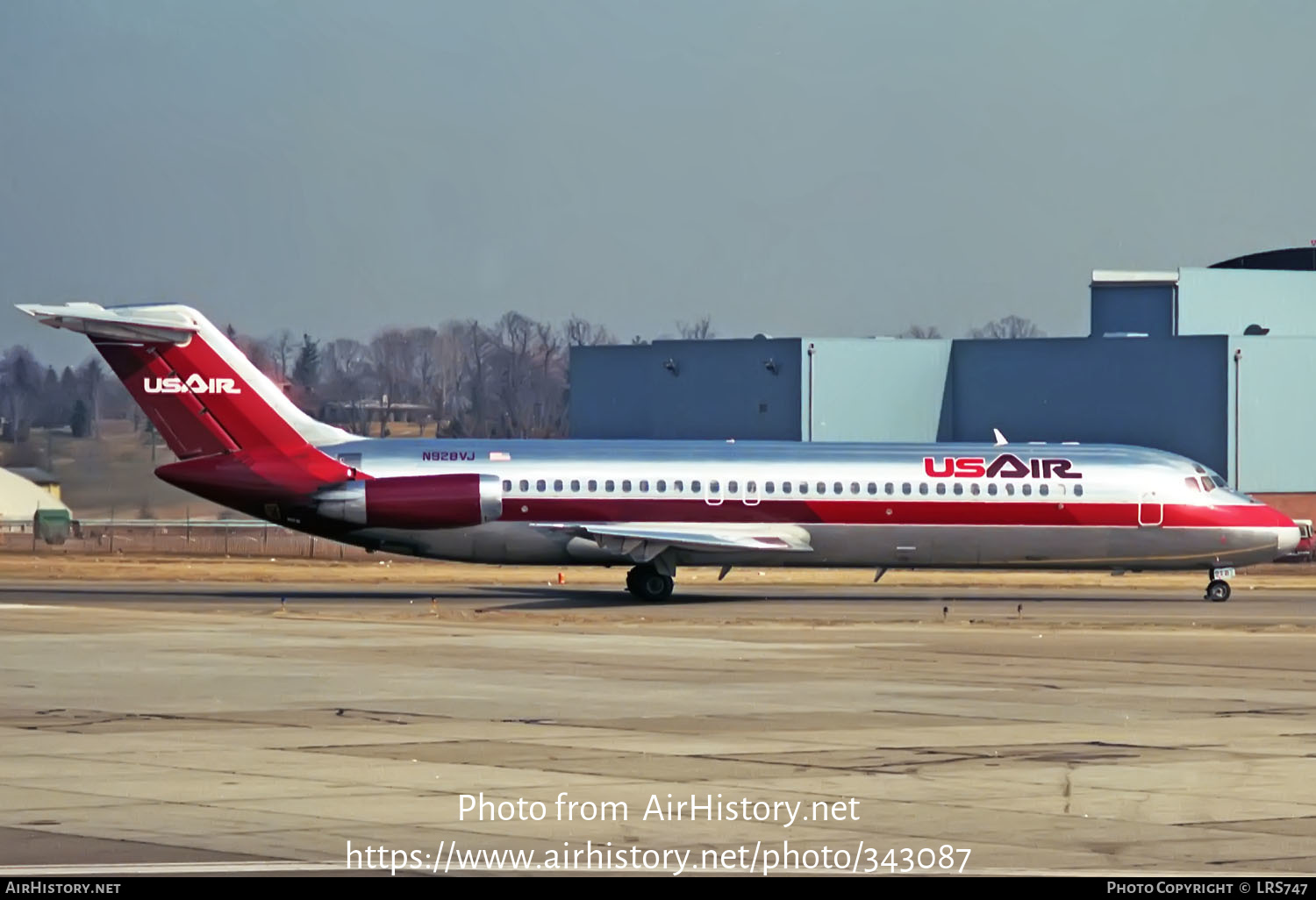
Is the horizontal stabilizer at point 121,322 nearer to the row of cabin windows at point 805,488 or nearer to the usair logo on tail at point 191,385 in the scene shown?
the usair logo on tail at point 191,385

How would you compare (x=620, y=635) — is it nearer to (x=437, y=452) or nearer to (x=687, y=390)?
(x=437, y=452)

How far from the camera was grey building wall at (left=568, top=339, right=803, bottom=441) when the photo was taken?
241ft

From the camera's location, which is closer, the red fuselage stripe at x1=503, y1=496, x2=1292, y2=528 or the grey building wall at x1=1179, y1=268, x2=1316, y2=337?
the red fuselage stripe at x1=503, y1=496, x2=1292, y2=528

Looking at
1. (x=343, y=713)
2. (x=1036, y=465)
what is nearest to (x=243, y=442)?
(x=1036, y=465)

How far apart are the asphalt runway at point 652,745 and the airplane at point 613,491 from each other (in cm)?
647

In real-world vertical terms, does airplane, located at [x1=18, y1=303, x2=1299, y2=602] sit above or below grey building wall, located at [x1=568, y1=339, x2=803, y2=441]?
below

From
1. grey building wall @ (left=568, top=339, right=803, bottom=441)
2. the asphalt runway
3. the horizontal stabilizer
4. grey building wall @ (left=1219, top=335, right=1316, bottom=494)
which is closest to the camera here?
the asphalt runway

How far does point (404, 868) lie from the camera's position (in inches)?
455

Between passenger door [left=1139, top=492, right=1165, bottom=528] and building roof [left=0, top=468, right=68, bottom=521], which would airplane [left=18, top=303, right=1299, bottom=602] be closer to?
passenger door [left=1139, top=492, right=1165, bottom=528]

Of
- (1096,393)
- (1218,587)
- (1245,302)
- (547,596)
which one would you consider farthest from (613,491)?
(1245,302)

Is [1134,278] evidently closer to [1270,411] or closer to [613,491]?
[1270,411]

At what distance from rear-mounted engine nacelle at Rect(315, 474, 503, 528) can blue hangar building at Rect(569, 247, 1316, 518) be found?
3318cm

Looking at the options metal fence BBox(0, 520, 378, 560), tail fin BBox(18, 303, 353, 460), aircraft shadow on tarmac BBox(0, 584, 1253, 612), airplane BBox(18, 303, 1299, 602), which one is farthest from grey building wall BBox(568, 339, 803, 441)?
tail fin BBox(18, 303, 353, 460)

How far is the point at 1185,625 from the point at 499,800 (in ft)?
76.1
